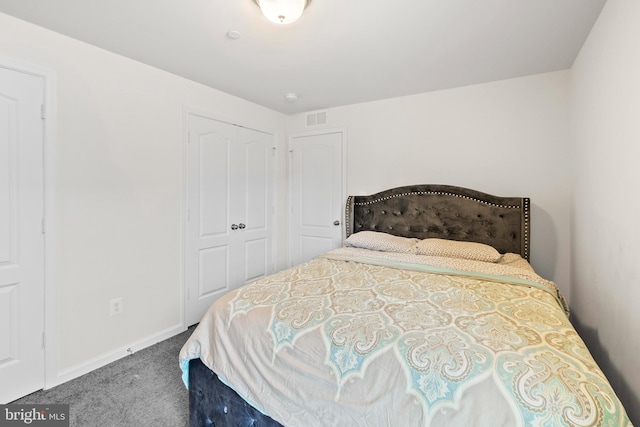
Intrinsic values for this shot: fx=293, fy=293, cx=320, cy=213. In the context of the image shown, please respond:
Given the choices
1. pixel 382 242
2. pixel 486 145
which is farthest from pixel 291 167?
pixel 486 145

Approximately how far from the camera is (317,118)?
369 centimetres

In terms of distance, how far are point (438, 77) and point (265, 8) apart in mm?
1740

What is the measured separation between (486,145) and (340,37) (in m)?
1.75

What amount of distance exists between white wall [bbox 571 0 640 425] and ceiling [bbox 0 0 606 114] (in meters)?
0.32

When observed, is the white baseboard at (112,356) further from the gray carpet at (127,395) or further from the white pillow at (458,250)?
the white pillow at (458,250)

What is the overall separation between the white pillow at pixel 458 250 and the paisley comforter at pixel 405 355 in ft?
1.76

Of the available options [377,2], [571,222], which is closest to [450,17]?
[377,2]

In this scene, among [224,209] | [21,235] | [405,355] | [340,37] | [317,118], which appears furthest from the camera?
[317,118]

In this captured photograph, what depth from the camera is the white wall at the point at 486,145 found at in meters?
2.53

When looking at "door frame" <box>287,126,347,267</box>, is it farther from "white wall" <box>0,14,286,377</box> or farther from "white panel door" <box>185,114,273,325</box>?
"white wall" <box>0,14,286,377</box>

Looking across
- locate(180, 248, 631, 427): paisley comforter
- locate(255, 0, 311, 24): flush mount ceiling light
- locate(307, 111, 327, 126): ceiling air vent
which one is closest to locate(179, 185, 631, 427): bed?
locate(180, 248, 631, 427): paisley comforter

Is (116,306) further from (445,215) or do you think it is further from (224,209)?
(445,215)

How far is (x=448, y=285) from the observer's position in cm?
173

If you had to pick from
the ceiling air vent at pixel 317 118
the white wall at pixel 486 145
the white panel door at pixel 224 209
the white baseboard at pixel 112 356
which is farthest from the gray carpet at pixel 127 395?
the ceiling air vent at pixel 317 118
